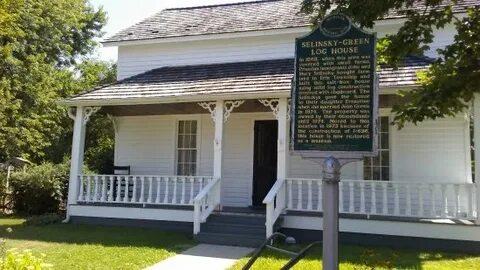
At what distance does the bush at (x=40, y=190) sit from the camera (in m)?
16.2

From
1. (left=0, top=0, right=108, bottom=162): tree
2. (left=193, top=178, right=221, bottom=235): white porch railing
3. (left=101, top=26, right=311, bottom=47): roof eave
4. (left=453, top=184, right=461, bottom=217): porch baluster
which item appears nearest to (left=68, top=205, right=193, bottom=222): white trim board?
(left=193, top=178, right=221, bottom=235): white porch railing

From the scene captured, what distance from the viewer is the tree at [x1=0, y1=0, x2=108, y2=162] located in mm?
25984

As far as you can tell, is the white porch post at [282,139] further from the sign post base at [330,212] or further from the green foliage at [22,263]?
the green foliage at [22,263]

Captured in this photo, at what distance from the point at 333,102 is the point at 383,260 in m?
4.26

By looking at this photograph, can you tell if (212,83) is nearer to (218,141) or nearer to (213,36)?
(218,141)

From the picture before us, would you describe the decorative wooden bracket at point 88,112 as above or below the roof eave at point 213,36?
below

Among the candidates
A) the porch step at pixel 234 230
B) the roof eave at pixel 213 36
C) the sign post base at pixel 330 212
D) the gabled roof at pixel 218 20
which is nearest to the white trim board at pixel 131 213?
the porch step at pixel 234 230

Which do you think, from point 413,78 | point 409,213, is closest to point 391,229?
point 409,213

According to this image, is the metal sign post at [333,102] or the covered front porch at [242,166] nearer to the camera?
the metal sign post at [333,102]

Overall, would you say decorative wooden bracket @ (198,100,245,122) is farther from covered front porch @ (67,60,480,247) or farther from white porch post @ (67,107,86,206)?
white porch post @ (67,107,86,206)

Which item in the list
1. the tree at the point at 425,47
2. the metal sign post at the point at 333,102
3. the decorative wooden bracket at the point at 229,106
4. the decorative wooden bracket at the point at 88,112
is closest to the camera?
the metal sign post at the point at 333,102

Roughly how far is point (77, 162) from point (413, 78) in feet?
30.7

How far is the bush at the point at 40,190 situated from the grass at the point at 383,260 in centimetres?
948

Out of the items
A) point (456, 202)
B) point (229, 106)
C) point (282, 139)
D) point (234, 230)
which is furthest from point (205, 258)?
point (456, 202)
